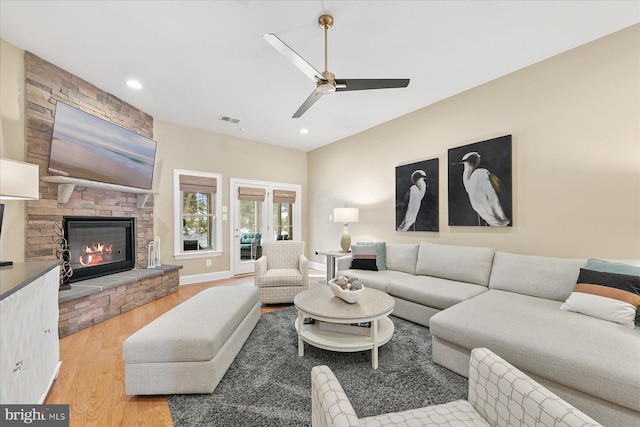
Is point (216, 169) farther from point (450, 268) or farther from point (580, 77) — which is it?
point (580, 77)

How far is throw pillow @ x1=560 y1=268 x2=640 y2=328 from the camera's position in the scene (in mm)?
1751

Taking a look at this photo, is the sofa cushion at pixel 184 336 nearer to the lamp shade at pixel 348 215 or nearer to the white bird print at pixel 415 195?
the lamp shade at pixel 348 215

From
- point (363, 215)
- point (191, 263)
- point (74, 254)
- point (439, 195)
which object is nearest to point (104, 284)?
point (74, 254)

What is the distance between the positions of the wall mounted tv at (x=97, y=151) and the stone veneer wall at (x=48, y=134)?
18 cm

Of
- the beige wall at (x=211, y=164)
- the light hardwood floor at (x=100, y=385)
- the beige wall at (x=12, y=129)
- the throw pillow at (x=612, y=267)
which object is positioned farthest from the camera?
the beige wall at (x=211, y=164)

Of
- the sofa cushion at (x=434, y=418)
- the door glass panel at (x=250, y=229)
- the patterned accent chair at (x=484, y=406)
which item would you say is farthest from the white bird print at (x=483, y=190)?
the door glass panel at (x=250, y=229)

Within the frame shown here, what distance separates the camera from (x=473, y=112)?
10.7ft

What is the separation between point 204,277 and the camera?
15.8 feet

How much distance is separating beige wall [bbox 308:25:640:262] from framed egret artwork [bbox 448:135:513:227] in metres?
0.08

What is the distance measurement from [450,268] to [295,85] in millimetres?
2908

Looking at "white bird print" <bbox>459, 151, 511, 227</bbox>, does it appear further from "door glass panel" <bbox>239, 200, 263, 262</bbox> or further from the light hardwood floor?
"door glass panel" <bbox>239, 200, 263, 262</bbox>

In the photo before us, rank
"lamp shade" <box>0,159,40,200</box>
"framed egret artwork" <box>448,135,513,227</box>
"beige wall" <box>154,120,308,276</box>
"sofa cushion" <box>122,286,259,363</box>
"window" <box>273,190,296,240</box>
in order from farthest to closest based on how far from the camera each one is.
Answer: "window" <box>273,190,296,240</box> < "beige wall" <box>154,120,308,276</box> < "framed egret artwork" <box>448,135,513,227</box> < "lamp shade" <box>0,159,40,200</box> < "sofa cushion" <box>122,286,259,363</box>

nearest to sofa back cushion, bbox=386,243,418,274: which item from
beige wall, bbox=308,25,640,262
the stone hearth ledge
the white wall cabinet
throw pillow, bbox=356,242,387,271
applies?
throw pillow, bbox=356,242,387,271

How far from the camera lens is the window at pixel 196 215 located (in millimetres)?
4574
